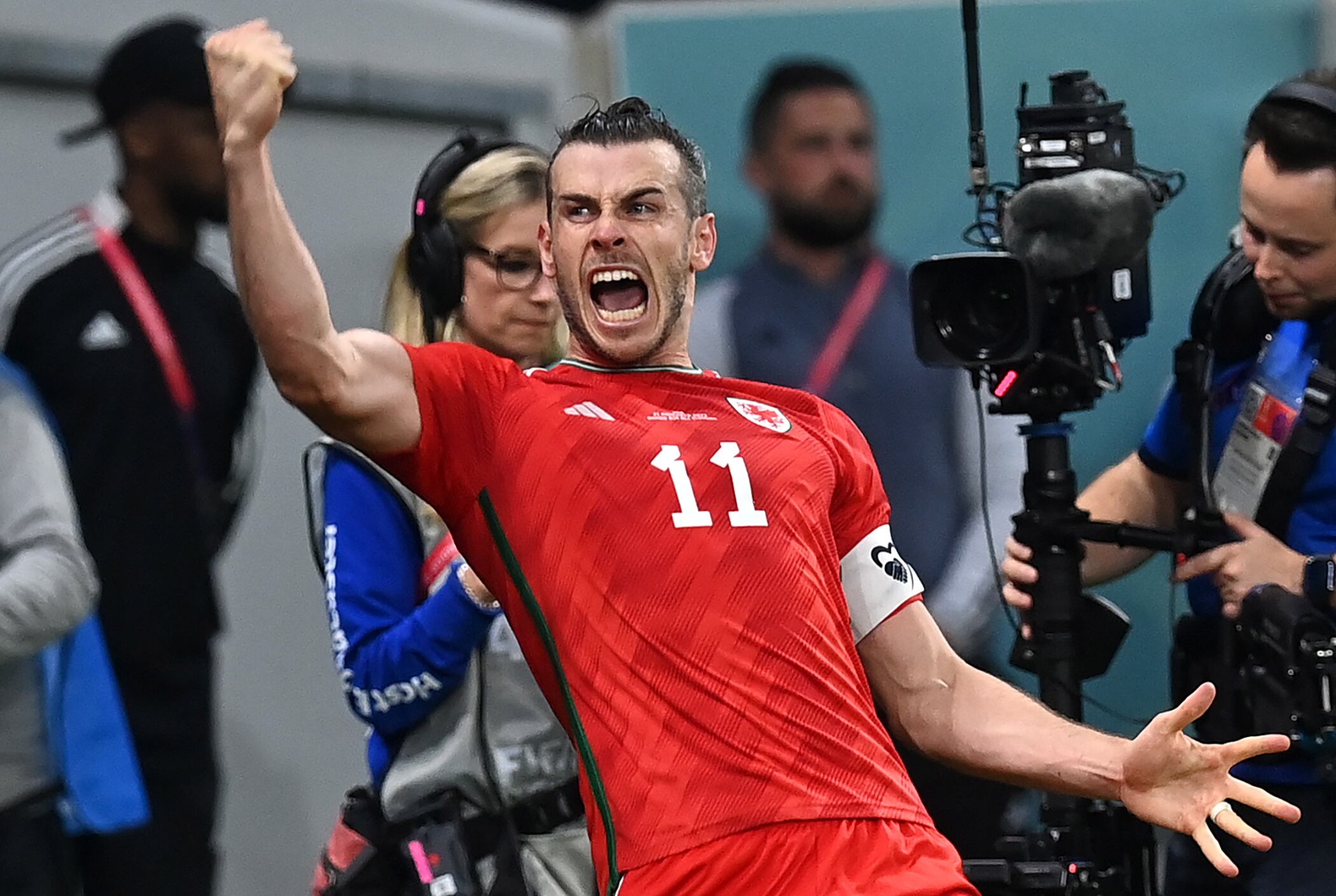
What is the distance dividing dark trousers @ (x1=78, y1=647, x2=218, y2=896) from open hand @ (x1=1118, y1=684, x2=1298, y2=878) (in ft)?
8.71

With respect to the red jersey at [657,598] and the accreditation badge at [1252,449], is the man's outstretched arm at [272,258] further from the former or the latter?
the accreditation badge at [1252,449]

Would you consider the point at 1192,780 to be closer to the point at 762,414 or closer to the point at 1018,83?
the point at 762,414

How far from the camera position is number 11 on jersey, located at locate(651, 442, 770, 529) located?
2.70 m

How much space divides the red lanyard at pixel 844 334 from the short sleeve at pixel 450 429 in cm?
312

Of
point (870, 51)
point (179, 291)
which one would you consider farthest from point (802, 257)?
point (179, 291)

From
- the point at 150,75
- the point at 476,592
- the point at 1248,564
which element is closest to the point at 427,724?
the point at 476,592

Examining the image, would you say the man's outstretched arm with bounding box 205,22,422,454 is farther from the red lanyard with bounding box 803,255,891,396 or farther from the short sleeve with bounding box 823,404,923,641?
the red lanyard with bounding box 803,255,891,396

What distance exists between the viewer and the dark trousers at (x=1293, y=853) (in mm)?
3477

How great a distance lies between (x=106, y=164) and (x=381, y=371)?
9.16 feet

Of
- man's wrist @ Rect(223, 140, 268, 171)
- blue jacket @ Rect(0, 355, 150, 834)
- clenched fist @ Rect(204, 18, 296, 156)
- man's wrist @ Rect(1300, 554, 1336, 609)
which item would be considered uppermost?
clenched fist @ Rect(204, 18, 296, 156)

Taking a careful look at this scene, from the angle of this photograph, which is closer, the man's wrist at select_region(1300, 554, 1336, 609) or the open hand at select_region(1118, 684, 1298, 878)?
the open hand at select_region(1118, 684, 1298, 878)

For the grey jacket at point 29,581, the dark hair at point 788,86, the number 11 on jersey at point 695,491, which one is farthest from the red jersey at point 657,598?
the dark hair at point 788,86

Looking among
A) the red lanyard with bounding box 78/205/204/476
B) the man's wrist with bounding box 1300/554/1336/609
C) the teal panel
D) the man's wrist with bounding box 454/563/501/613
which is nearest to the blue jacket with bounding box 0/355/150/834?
the red lanyard with bounding box 78/205/204/476

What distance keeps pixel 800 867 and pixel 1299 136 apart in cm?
153
